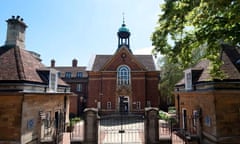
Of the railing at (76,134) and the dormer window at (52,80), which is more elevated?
the dormer window at (52,80)

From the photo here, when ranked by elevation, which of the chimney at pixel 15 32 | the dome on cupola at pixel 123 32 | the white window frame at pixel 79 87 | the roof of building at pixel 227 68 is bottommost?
the white window frame at pixel 79 87

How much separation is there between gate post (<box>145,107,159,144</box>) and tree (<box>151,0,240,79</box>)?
3.61 meters

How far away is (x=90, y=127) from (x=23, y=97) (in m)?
4.06

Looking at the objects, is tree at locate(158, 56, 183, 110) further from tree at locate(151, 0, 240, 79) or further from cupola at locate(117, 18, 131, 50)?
tree at locate(151, 0, 240, 79)

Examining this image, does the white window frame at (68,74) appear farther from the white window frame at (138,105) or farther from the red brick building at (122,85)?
the white window frame at (138,105)

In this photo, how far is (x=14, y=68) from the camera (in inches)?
433

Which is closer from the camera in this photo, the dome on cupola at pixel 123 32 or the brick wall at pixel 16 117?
the brick wall at pixel 16 117

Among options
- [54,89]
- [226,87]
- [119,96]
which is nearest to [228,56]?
[226,87]

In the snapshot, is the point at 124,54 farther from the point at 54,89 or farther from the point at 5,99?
the point at 5,99

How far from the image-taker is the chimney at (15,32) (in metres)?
13.2

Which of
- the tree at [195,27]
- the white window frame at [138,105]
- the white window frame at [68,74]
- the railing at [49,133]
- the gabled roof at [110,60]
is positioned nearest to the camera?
the tree at [195,27]

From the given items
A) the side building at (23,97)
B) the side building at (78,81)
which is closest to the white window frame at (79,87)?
the side building at (78,81)

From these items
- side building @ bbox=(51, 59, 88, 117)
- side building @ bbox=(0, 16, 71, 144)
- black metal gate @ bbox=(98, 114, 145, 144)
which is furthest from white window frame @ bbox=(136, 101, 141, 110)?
side building @ bbox=(0, 16, 71, 144)

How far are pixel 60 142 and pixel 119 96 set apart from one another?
16.4 meters
